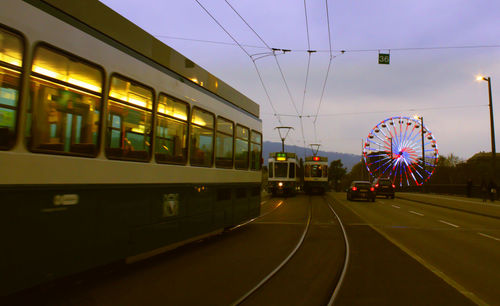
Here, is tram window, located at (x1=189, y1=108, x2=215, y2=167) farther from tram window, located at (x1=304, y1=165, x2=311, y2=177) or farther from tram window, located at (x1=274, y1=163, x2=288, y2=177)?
tram window, located at (x1=304, y1=165, x2=311, y2=177)

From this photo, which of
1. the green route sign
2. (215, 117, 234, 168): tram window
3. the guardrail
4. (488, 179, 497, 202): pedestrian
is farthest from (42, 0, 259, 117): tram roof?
the guardrail

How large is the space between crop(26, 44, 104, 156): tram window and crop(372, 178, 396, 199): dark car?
2749 cm

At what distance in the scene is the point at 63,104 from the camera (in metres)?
3.98

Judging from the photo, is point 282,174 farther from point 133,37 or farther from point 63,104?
point 63,104

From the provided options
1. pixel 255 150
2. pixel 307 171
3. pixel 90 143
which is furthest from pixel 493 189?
pixel 90 143

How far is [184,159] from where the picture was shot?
21.1 feet

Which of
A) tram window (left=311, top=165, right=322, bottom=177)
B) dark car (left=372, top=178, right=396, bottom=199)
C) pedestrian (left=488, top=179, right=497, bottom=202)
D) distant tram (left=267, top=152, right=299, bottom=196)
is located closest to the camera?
pedestrian (left=488, top=179, right=497, bottom=202)

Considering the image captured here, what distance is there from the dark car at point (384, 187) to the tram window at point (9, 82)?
28.5 metres

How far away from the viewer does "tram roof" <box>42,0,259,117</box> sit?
4.23 meters

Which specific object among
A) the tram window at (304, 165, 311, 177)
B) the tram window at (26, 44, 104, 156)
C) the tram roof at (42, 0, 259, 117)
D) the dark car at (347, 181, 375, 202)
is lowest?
the dark car at (347, 181, 375, 202)

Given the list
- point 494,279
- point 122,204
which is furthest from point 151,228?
point 494,279

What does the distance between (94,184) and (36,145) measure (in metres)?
0.84

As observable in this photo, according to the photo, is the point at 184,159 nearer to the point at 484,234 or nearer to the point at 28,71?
the point at 28,71

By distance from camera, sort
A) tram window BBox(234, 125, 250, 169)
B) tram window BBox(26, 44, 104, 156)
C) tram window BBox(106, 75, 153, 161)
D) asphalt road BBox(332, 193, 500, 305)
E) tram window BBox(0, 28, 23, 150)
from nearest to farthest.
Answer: tram window BBox(0, 28, 23, 150) < tram window BBox(26, 44, 104, 156) < tram window BBox(106, 75, 153, 161) < asphalt road BBox(332, 193, 500, 305) < tram window BBox(234, 125, 250, 169)
